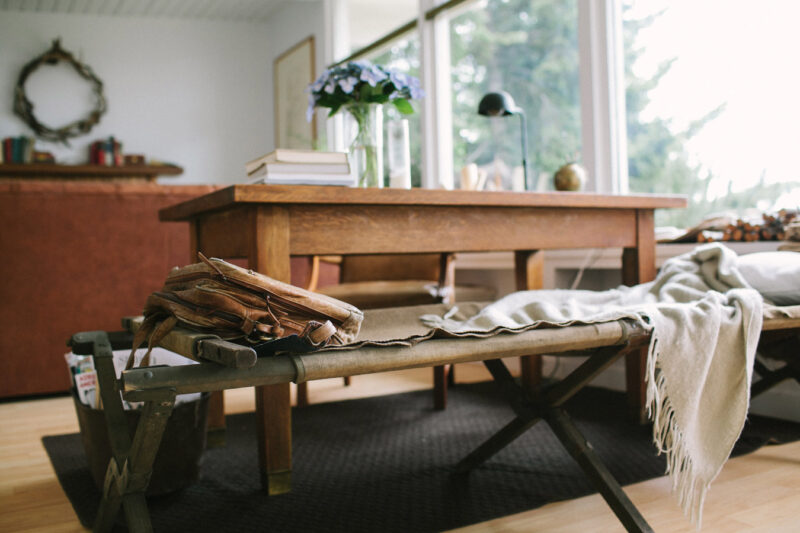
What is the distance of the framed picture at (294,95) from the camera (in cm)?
595

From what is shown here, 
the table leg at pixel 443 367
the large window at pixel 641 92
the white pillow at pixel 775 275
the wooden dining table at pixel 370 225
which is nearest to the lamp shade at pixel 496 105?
the large window at pixel 641 92

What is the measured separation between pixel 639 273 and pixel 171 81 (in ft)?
18.8

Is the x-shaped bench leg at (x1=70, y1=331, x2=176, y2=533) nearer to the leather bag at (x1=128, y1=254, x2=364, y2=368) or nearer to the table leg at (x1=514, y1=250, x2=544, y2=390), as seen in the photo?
the leather bag at (x1=128, y1=254, x2=364, y2=368)

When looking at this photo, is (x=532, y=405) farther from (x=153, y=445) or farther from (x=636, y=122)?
(x=636, y=122)

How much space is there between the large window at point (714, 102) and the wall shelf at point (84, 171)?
188 inches

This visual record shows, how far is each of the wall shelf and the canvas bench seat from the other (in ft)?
17.6

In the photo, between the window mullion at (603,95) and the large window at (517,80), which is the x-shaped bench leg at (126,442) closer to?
the large window at (517,80)

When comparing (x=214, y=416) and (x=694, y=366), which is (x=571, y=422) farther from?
(x=214, y=416)

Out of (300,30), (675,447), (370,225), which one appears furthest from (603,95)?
(300,30)

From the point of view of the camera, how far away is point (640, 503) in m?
1.55

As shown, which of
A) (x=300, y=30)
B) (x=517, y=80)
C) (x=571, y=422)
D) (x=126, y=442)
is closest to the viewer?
(x=126, y=442)

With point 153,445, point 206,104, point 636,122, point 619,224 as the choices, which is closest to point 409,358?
point 153,445

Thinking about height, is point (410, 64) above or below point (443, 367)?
above

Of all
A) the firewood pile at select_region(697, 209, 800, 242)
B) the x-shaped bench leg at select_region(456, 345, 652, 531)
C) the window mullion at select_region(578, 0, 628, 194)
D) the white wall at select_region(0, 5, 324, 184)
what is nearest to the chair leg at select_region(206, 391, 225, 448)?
the x-shaped bench leg at select_region(456, 345, 652, 531)
